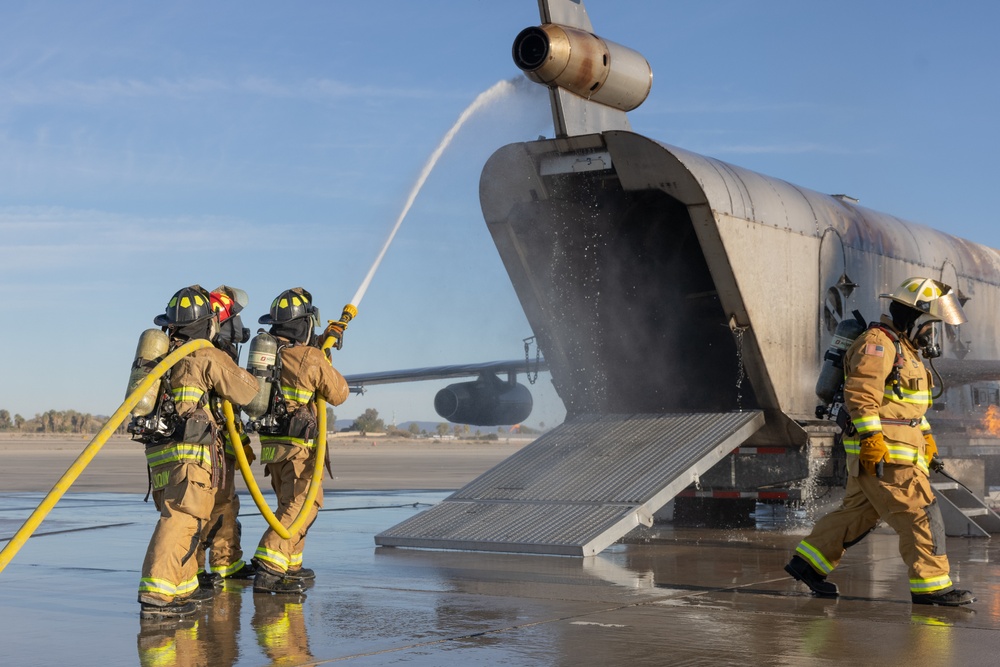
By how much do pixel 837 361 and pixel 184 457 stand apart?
4081mm

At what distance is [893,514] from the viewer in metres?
7.20

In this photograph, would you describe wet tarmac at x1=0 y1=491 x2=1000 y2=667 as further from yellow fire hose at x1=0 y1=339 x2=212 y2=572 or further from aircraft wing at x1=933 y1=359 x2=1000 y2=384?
aircraft wing at x1=933 y1=359 x2=1000 y2=384

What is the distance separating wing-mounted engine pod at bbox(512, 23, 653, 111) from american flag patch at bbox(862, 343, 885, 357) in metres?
3.72

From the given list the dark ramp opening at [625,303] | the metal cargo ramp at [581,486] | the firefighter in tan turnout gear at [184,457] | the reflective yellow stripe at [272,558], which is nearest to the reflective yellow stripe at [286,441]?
the reflective yellow stripe at [272,558]

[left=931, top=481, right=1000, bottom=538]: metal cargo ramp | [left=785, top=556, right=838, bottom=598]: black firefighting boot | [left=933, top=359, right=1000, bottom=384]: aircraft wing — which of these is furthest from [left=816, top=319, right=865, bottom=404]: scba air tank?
[left=933, top=359, right=1000, bottom=384]: aircraft wing

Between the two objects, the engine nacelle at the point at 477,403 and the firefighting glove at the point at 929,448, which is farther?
the engine nacelle at the point at 477,403

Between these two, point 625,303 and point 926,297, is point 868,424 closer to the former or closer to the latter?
point 926,297

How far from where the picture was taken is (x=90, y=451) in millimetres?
5996

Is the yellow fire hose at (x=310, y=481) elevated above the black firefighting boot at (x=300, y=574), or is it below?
above

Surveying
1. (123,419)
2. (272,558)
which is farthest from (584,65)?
(123,419)

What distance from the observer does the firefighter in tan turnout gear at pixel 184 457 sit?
6.60 meters

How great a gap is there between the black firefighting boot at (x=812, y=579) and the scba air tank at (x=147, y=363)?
4.06 metres

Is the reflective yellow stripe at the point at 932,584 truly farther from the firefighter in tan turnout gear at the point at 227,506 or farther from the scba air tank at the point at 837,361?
the firefighter in tan turnout gear at the point at 227,506

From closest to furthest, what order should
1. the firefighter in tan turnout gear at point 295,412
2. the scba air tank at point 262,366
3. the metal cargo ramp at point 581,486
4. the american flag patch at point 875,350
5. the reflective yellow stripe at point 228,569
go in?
the american flag patch at point 875,350 → the firefighter in tan turnout gear at point 295,412 → the scba air tank at point 262,366 → the reflective yellow stripe at point 228,569 → the metal cargo ramp at point 581,486
